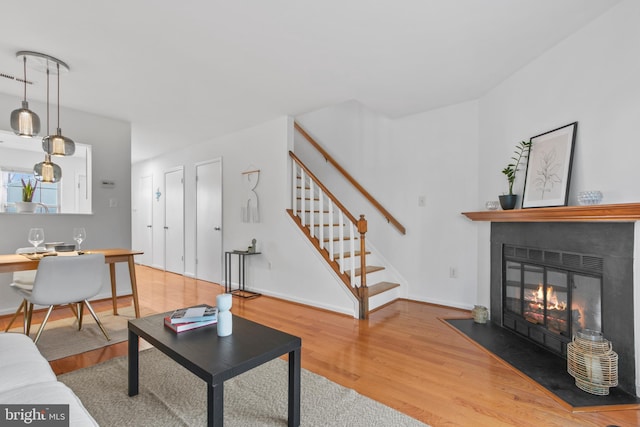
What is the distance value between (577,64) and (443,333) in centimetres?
233

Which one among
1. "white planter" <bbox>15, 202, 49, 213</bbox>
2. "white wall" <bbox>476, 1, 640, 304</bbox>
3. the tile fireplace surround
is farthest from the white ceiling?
the tile fireplace surround

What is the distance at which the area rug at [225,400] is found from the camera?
1.61 meters

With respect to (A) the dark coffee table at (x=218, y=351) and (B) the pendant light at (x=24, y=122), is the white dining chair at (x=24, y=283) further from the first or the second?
(A) the dark coffee table at (x=218, y=351)

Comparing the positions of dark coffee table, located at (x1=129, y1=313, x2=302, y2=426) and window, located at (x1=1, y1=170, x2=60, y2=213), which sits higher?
window, located at (x1=1, y1=170, x2=60, y2=213)

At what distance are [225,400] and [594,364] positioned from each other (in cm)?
214

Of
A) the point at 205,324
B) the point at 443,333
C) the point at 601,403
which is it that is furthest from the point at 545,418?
the point at 205,324

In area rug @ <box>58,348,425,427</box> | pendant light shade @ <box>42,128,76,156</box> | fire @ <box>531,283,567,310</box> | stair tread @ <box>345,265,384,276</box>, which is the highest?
pendant light shade @ <box>42,128,76,156</box>

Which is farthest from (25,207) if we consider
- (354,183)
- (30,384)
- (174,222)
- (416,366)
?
(416,366)

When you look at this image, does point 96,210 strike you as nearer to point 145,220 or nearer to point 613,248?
point 145,220

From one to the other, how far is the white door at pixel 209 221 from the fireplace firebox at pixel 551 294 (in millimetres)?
3921

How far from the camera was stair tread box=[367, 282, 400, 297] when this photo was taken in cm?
361

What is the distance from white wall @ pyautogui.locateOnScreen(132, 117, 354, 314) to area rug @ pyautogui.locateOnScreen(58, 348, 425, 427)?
5.04 ft

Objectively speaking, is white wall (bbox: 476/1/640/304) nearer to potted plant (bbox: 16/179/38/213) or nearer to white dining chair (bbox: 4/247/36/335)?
white dining chair (bbox: 4/247/36/335)

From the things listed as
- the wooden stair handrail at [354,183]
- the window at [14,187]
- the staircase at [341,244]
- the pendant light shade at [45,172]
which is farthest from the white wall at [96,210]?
the wooden stair handrail at [354,183]
